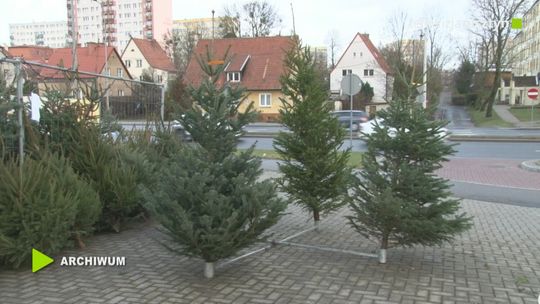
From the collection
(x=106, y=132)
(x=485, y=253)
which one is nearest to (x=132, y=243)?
(x=106, y=132)

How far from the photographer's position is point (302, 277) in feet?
17.6

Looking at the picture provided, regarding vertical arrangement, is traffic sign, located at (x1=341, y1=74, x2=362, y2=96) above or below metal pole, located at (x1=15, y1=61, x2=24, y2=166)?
above

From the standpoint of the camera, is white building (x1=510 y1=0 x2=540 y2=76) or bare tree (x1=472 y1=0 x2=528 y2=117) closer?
bare tree (x1=472 y1=0 x2=528 y2=117)

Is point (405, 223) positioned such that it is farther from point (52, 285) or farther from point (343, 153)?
point (52, 285)

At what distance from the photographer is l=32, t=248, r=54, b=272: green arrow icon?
17.9 ft

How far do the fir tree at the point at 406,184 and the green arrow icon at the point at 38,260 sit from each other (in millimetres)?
3485

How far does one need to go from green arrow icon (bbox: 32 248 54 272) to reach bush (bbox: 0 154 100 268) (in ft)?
0.17

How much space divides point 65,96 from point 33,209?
231cm

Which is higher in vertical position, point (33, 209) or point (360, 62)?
point (360, 62)

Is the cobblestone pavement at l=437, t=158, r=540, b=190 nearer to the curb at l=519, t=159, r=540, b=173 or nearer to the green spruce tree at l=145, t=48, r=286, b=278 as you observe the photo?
the curb at l=519, t=159, r=540, b=173

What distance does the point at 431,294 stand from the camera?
483 centimetres

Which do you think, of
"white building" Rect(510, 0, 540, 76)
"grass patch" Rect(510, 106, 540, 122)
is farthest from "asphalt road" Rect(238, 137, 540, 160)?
"white building" Rect(510, 0, 540, 76)

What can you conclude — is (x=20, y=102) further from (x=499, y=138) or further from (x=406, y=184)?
Answer: (x=499, y=138)

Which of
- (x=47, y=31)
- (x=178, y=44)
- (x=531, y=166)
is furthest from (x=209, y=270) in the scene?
(x=47, y=31)
